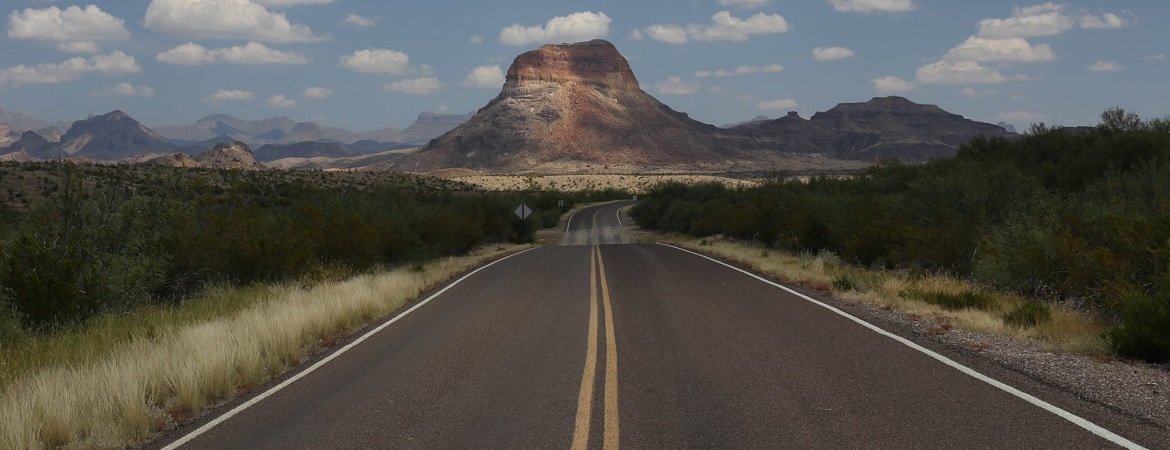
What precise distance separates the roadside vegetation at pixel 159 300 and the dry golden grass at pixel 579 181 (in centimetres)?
10307

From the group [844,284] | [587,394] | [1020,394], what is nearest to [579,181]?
[844,284]

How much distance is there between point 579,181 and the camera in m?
156

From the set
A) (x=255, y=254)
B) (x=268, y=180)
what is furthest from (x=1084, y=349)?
(x=268, y=180)

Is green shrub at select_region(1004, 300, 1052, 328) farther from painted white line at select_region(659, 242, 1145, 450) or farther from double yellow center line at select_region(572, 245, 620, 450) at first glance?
double yellow center line at select_region(572, 245, 620, 450)

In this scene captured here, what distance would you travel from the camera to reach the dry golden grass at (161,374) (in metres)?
6.84

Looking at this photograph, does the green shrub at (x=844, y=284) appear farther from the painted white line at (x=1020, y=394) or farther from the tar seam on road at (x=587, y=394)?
the tar seam on road at (x=587, y=394)

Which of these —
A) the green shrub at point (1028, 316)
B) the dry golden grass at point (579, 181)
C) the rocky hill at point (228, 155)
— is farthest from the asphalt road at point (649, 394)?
the rocky hill at point (228, 155)

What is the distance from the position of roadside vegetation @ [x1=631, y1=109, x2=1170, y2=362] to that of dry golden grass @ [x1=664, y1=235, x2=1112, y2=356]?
0.07 metres

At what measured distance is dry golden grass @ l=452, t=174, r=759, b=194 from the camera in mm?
132500

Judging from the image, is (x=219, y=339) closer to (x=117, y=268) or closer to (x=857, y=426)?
(x=117, y=268)

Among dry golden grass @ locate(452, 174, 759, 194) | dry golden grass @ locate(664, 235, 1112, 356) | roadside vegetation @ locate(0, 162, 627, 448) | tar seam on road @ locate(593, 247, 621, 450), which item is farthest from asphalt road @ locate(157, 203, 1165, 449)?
dry golden grass @ locate(452, 174, 759, 194)

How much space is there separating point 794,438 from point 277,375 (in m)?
6.11

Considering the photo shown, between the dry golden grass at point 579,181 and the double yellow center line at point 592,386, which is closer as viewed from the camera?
the double yellow center line at point 592,386

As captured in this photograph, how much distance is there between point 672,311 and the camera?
45.0 feet
